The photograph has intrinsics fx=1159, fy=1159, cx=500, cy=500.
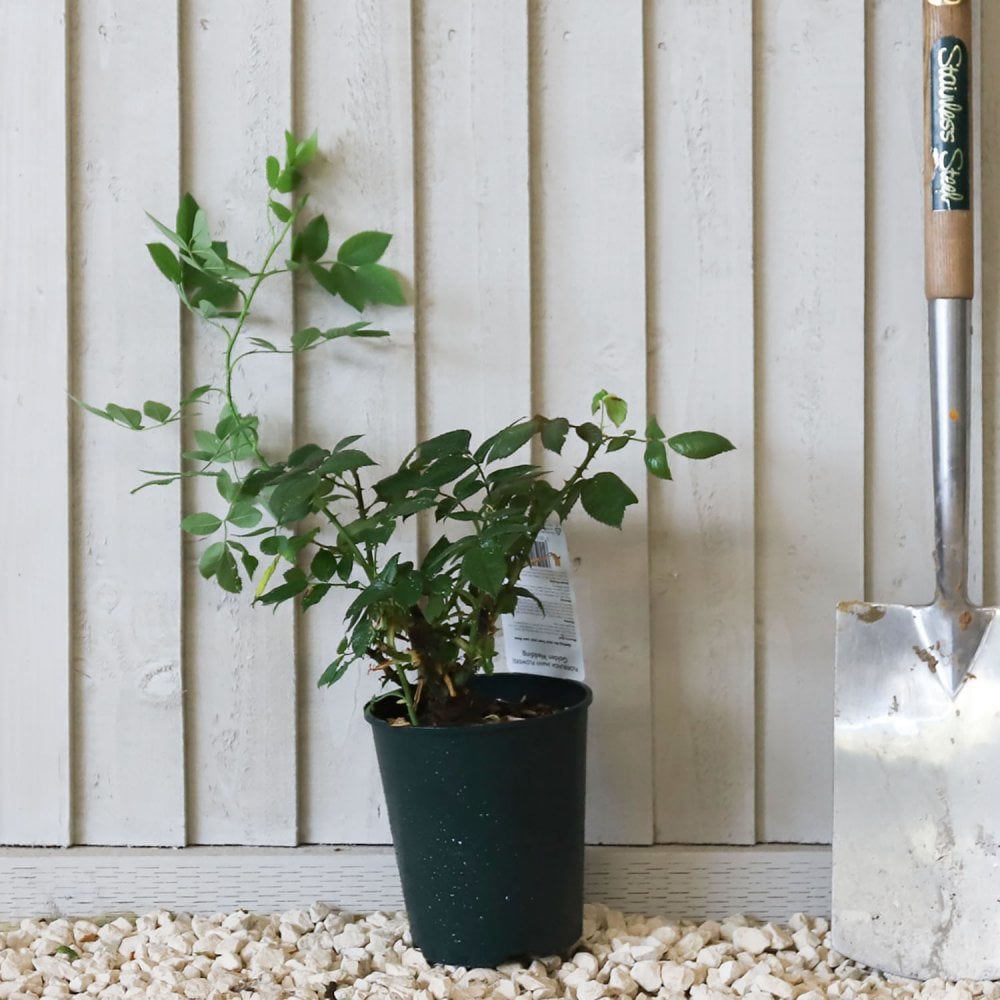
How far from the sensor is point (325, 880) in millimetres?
1372

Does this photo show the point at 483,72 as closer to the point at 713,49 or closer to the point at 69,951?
the point at 713,49

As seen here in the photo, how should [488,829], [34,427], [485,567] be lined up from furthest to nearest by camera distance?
[34,427] → [488,829] → [485,567]

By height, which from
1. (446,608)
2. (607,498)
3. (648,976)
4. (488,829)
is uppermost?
(607,498)

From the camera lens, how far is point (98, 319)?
1.36 m

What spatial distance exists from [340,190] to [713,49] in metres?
0.46

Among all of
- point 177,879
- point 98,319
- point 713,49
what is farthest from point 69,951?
point 713,49

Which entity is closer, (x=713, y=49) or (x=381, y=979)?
(x=381, y=979)

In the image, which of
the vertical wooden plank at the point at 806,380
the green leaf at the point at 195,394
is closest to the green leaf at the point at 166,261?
the green leaf at the point at 195,394

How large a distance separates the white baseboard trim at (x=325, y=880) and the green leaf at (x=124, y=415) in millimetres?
511

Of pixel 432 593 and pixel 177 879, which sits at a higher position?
pixel 432 593

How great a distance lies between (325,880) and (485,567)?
538 mm

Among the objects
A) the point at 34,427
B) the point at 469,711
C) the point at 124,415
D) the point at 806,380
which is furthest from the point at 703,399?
the point at 34,427

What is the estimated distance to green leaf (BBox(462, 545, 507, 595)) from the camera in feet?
3.44

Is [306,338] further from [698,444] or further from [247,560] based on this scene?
[698,444]
